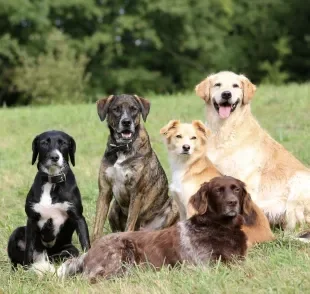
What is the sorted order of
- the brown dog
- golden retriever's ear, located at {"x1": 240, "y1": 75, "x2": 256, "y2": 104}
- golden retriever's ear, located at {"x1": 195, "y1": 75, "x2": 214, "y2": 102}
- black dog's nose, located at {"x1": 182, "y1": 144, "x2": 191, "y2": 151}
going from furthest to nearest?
golden retriever's ear, located at {"x1": 195, "y1": 75, "x2": 214, "y2": 102} → golden retriever's ear, located at {"x1": 240, "y1": 75, "x2": 256, "y2": 104} → black dog's nose, located at {"x1": 182, "y1": 144, "x2": 191, "y2": 151} → the brown dog

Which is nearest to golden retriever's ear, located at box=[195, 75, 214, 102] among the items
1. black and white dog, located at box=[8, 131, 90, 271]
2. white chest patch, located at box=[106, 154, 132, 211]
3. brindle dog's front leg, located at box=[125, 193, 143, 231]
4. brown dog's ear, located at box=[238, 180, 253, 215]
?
white chest patch, located at box=[106, 154, 132, 211]

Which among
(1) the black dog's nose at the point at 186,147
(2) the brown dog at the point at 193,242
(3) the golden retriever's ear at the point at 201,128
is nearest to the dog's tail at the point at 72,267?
(2) the brown dog at the point at 193,242

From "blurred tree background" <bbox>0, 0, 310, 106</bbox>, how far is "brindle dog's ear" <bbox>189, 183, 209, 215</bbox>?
22.5m

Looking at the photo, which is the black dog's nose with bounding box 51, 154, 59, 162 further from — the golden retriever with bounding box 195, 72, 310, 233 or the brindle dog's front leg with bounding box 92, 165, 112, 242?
the golden retriever with bounding box 195, 72, 310, 233

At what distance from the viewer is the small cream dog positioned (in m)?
6.73

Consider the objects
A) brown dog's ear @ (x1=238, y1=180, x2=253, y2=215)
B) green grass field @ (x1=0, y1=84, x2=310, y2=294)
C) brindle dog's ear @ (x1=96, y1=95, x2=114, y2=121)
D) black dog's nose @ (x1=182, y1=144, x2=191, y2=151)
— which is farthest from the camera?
brindle dog's ear @ (x1=96, y1=95, x2=114, y2=121)

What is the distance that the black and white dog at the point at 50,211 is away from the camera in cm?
635

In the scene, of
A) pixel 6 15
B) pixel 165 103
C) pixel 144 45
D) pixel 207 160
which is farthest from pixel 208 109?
pixel 144 45

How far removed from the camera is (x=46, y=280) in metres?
5.59

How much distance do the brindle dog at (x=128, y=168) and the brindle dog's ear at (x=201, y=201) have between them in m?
1.30

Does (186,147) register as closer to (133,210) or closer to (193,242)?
(133,210)

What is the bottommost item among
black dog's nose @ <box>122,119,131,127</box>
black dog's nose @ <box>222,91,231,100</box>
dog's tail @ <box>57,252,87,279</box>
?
dog's tail @ <box>57,252,87,279</box>

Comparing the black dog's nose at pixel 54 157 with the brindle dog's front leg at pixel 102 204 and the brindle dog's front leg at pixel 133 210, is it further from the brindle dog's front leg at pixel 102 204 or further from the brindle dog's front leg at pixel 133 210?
the brindle dog's front leg at pixel 133 210

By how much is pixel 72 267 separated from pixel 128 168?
1395 millimetres
